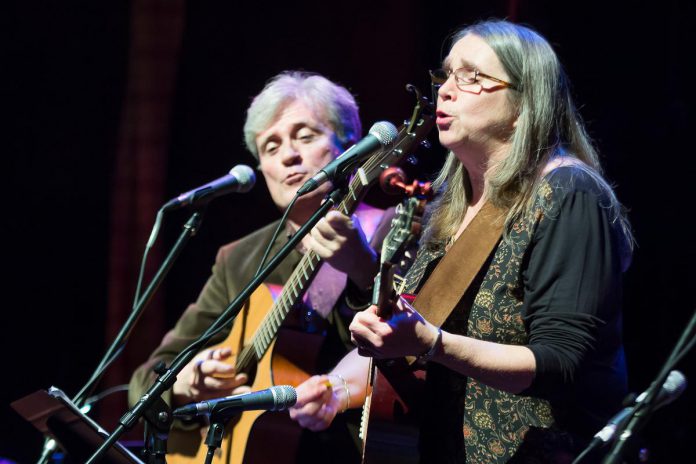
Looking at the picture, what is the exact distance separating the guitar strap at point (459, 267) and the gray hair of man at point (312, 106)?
1342 millimetres

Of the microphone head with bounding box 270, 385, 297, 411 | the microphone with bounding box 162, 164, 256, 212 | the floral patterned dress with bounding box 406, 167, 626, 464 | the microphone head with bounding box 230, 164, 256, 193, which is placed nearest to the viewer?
the microphone head with bounding box 270, 385, 297, 411

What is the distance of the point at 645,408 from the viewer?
5.33 ft

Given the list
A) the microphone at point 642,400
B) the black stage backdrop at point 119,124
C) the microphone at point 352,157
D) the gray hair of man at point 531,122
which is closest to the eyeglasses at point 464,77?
the gray hair of man at point 531,122

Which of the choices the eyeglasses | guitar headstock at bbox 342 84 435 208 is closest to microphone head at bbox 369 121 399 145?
guitar headstock at bbox 342 84 435 208

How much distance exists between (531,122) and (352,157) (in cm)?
56

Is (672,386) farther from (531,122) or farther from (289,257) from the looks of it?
(289,257)

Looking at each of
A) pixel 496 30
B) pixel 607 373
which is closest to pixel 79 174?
pixel 496 30

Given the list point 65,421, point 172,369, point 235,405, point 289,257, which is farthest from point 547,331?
point 289,257

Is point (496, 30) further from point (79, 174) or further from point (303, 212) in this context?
point (79, 174)

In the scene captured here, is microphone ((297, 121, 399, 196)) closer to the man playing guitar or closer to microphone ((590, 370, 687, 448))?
the man playing guitar

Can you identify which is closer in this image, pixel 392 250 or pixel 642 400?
pixel 642 400

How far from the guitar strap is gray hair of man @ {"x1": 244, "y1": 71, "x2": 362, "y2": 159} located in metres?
1.34

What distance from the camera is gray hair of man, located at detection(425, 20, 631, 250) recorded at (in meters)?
2.33

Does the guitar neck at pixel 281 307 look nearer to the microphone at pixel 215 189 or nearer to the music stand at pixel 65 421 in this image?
the microphone at pixel 215 189
